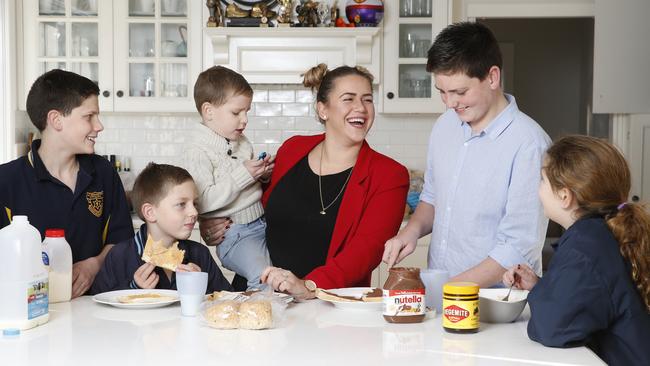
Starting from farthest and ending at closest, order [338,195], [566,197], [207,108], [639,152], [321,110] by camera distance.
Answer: [639,152]
[207,108]
[321,110]
[338,195]
[566,197]

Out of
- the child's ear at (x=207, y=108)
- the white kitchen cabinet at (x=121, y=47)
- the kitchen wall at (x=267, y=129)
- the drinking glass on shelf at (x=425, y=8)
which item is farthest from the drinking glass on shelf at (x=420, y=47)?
the child's ear at (x=207, y=108)

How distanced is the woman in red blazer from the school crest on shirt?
554mm

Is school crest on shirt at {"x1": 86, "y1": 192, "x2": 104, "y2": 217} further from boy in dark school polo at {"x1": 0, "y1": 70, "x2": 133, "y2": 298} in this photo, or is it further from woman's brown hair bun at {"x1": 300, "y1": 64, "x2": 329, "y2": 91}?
woman's brown hair bun at {"x1": 300, "y1": 64, "x2": 329, "y2": 91}

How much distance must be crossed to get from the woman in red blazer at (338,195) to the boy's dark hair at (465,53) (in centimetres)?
40

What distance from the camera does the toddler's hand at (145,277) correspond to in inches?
104

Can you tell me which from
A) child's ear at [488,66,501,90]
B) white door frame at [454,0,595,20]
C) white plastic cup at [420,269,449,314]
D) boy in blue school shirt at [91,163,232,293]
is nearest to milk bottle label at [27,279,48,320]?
boy in blue school shirt at [91,163,232,293]

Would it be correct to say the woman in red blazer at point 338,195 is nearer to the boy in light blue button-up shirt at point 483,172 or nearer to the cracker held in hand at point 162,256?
the boy in light blue button-up shirt at point 483,172

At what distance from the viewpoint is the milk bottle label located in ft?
7.11

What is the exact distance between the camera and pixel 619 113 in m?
5.56

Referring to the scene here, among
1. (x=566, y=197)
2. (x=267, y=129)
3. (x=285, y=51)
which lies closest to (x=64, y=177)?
(x=566, y=197)

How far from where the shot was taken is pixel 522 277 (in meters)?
2.29

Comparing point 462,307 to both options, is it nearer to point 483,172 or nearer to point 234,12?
point 483,172

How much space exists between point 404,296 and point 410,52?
11.0 ft

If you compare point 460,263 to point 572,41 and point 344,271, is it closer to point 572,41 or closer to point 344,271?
point 344,271
